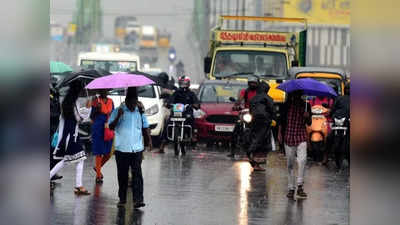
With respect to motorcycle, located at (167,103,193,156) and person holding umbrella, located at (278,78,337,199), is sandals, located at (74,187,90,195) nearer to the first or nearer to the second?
person holding umbrella, located at (278,78,337,199)

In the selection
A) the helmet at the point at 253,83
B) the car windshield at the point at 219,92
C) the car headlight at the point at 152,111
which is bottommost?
the car headlight at the point at 152,111

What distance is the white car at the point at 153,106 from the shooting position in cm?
2248

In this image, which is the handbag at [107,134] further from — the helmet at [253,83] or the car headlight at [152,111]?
the car headlight at [152,111]

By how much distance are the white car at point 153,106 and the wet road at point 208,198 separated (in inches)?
149

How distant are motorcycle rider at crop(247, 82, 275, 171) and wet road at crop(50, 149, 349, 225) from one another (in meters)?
0.42

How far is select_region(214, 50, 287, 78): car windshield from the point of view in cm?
2570

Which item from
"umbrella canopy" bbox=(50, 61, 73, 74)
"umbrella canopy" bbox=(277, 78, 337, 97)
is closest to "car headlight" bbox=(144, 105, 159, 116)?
"umbrella canopy" bbox=(50, 61, 73, 74)

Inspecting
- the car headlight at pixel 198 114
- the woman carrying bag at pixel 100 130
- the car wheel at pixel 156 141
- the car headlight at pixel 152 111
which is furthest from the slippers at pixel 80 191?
the car wheel at pixel 156 141

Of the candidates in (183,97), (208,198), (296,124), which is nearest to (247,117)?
(183,97)

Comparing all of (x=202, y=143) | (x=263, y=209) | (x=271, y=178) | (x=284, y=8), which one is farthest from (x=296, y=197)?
(x=284, y=8)
